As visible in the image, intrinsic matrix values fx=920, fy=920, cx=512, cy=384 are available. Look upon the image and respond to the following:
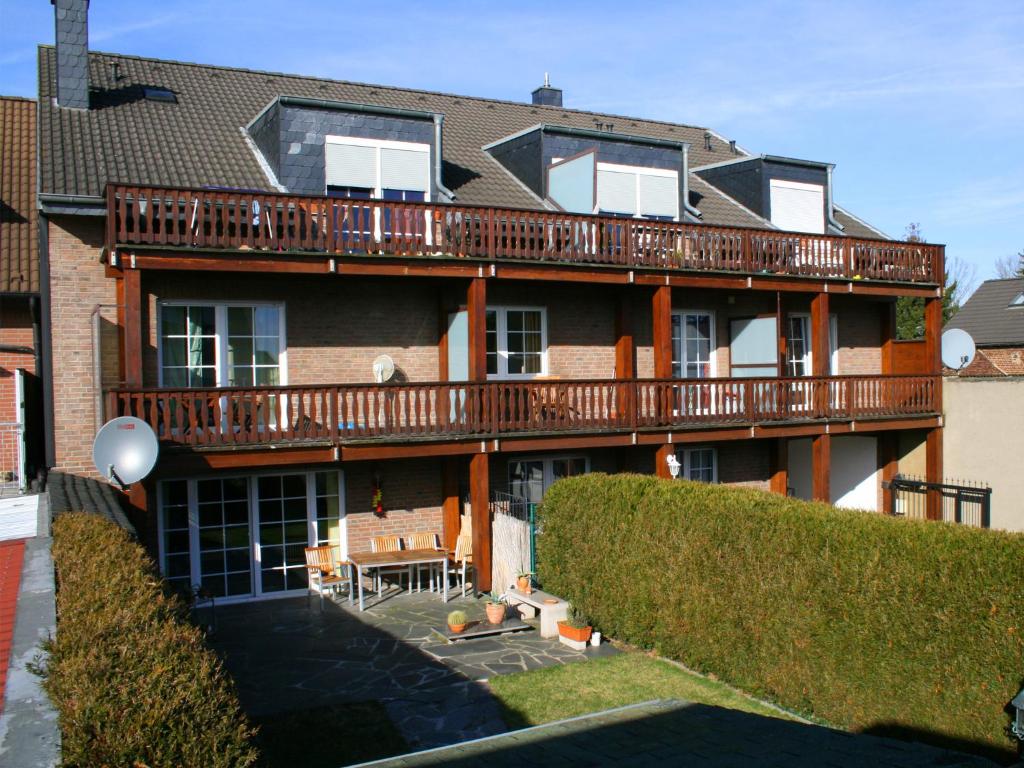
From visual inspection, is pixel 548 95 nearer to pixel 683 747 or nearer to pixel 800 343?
pixel 800 343

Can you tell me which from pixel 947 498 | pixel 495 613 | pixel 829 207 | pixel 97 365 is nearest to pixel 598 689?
pixel 495 613

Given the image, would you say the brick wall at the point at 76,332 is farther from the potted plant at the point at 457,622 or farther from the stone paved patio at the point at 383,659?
the potted plant at the point at 457,622

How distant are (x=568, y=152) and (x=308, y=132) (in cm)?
569

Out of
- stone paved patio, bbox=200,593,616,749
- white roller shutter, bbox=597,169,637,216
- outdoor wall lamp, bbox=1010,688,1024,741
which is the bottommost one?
stone paved patio, bbox=200,593,616,749

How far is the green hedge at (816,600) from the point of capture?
8.20 meters

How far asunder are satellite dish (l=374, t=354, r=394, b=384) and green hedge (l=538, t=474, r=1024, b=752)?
4.64 m

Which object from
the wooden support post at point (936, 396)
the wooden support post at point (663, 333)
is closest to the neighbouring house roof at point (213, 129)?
the wooden support post at point (936, 396)

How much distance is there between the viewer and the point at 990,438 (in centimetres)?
1927

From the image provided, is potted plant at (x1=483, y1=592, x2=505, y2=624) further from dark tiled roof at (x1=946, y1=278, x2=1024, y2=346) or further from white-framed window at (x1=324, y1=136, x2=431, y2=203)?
dark tiled roof at (x1=946, y1=278, x2=1024, y2=346)

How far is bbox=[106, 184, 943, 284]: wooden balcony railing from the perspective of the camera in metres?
13.5

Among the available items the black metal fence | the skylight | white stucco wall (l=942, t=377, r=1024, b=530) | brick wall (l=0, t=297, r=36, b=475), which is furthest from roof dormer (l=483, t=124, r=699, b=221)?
brick wall (l=0, t=297, r=36, b=475)

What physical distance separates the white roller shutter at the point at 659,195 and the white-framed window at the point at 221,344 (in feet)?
27.1

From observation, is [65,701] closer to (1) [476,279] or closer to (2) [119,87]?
(1) [476,279]

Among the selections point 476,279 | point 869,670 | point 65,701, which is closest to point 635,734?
point 65,701
